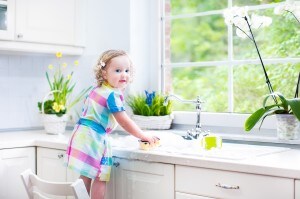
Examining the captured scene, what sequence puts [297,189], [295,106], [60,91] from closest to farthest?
[297,189] < [295,106] < [60,91]

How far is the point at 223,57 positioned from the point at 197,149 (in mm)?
5153

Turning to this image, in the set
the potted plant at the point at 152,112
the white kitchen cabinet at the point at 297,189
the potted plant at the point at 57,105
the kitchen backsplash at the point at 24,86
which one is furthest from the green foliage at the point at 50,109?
the white kitchen cabinet at the point at 297,189

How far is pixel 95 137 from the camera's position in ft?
7.16

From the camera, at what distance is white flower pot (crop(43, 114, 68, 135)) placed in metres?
3.03

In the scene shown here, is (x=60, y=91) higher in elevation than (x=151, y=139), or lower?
A: higher

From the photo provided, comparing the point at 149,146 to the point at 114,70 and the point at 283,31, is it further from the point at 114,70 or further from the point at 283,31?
the point at 283,31

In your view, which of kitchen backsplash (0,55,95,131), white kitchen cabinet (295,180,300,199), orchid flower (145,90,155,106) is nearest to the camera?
white kitchen cabinet (295,180,300,199)

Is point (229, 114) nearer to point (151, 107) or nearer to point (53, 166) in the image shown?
point (151, 107)

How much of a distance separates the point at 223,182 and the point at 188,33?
614 centimetres

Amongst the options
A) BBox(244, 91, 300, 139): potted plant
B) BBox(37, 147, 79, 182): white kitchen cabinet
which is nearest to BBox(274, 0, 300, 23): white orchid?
BBox(244, 91, 300, 139): potted plant

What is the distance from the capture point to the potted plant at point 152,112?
2852mm

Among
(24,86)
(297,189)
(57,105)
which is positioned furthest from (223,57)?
(297,189)

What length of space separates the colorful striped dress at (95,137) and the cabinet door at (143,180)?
99mm

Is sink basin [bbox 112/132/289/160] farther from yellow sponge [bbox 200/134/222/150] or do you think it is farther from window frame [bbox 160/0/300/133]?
window frame [bbox 160/0/300/133]
